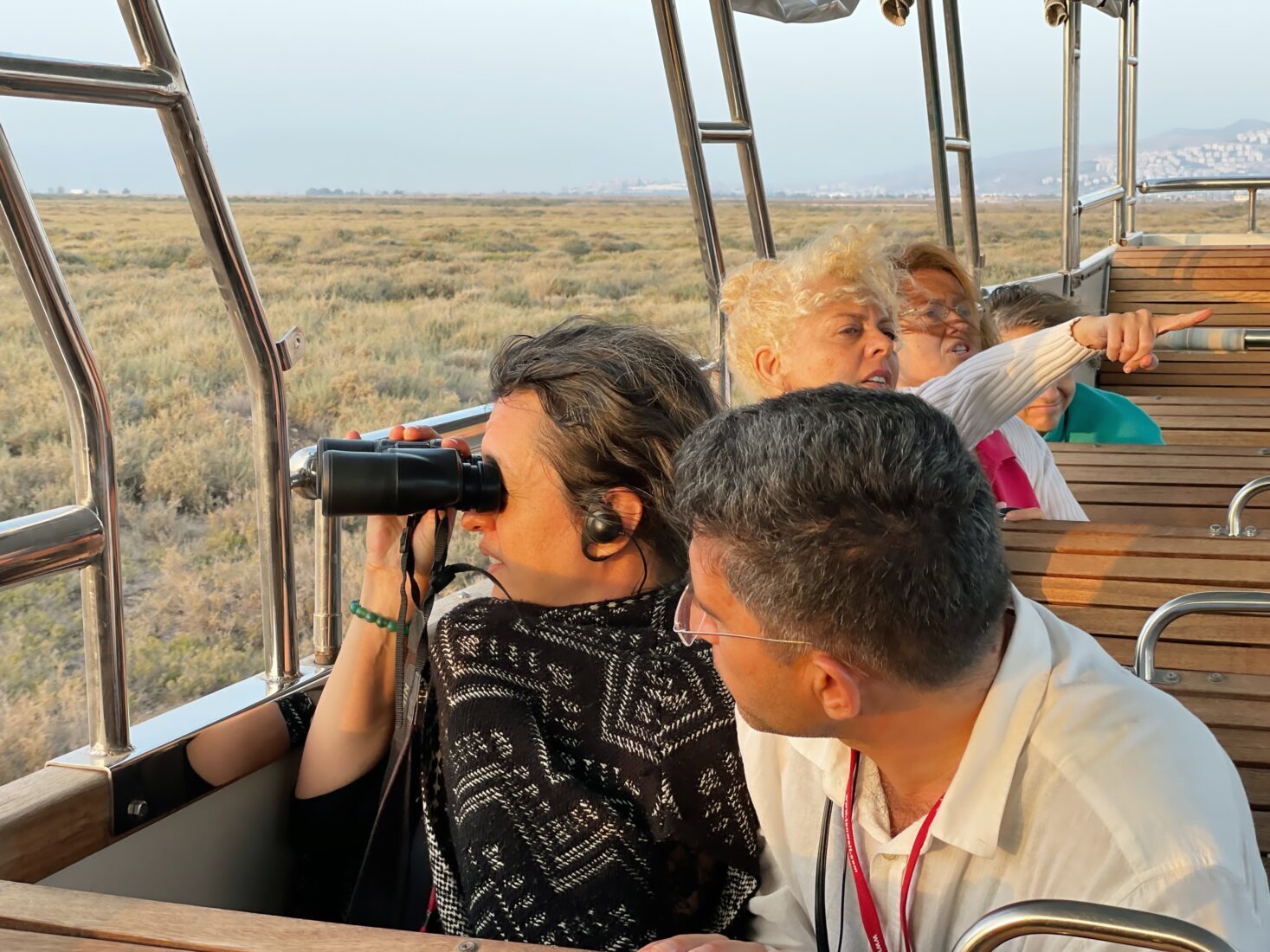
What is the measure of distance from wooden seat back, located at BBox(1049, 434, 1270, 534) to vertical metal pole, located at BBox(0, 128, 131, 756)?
214 cm

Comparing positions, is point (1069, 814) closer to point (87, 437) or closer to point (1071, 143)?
point (87, 437)

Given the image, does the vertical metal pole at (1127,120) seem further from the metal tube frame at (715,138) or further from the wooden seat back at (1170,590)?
the wooden seat back at (1170,590)

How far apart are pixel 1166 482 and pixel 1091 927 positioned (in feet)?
7.69

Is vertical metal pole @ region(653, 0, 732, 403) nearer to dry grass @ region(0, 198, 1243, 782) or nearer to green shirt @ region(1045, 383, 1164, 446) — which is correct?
dry grass @ region(0, 198, 1243, 782)

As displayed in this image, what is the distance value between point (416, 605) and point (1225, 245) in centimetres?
754

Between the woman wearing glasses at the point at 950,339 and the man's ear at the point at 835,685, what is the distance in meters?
1.76

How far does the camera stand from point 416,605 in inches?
62.7

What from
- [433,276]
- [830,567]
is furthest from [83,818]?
[433,276]

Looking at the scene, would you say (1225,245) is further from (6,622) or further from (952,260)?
(6,622)

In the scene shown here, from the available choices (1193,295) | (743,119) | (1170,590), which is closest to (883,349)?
(1170,590)

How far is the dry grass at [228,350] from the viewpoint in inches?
331

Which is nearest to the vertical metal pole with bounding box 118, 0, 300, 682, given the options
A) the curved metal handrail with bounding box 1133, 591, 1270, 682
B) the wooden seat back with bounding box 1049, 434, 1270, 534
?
the curved metal handrail with bounding box 1133, 591, 1270, 682

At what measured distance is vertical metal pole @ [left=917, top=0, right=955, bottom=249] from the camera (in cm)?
463

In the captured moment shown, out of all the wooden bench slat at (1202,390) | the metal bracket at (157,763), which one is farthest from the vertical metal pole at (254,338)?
the wooden bench slat at (1202,390)
